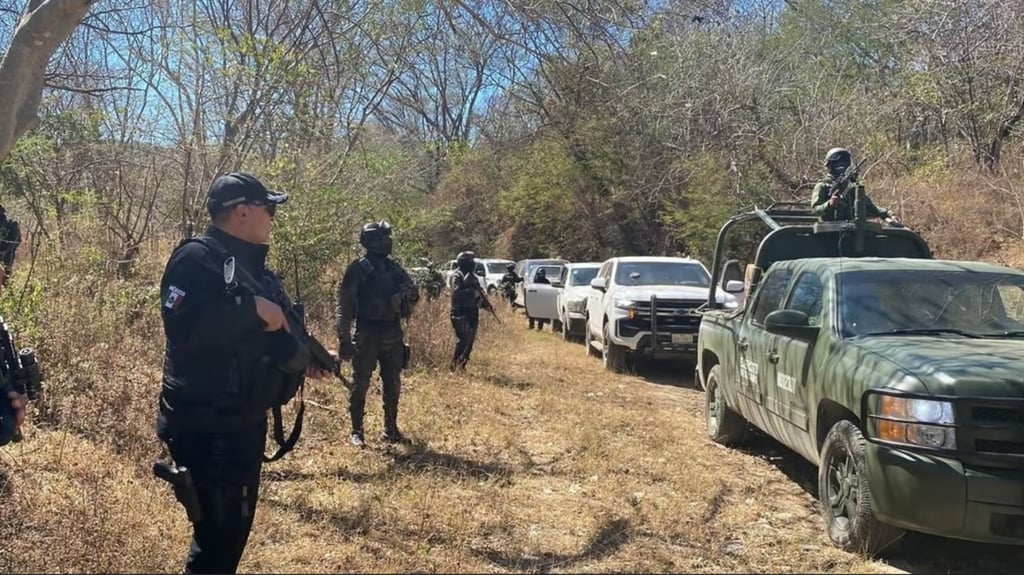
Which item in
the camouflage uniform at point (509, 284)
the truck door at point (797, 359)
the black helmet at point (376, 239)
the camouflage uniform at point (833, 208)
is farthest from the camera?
the camouflage uniform at point (509, 284)

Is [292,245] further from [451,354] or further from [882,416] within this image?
[882,416]

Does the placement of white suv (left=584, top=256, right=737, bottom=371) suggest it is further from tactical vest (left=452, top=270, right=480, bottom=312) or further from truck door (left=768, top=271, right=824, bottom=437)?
truck door (left=768, top=271, right=824, bottom=437)

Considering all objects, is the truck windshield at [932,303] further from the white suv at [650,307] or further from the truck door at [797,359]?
the white suv at [650,307]

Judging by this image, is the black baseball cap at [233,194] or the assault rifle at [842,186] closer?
the black baseball cap at [233,194]

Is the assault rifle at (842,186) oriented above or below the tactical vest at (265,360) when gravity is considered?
above

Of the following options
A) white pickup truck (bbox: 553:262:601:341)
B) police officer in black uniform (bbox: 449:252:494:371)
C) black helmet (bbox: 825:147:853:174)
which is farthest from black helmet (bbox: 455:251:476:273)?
white pickup truck (bbox: 553:262:601:341)

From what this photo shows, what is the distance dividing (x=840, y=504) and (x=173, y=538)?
11.6 ft

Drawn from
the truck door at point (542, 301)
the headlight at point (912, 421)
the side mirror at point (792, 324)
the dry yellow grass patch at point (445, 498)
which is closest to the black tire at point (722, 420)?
the dry yellow grass patch at point (445, 498)

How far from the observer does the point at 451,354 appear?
10203mm

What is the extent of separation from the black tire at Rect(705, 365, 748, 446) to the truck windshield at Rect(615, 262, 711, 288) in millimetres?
4719

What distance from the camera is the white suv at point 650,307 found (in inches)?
404

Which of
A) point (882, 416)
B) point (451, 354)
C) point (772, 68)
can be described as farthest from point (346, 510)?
point (772, 68)

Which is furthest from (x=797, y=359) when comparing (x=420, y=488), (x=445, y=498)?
(x=420, y=488)

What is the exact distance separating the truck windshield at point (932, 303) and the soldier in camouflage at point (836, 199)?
1.59m
